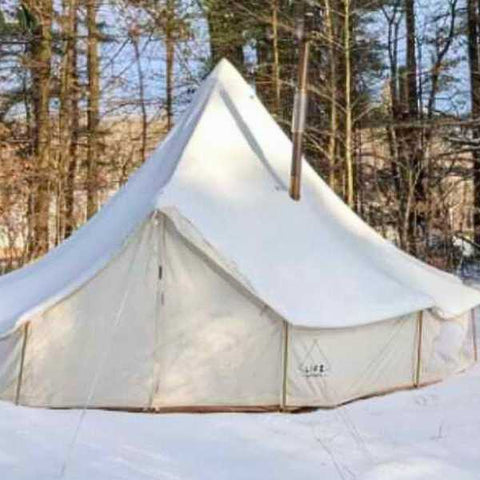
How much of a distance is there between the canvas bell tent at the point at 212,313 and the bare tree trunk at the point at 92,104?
10151 millimetres

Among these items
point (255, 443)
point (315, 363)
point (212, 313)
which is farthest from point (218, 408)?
point (255, 443)

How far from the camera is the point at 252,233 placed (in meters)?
6.91

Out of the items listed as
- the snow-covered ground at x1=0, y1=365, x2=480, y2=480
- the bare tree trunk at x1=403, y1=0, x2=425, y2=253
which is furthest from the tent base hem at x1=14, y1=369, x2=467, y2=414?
the bare tree trunk at x1=403, y1=0, x2=425, y2=253

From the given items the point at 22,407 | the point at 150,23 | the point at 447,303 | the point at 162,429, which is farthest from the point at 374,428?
the point at 150,23

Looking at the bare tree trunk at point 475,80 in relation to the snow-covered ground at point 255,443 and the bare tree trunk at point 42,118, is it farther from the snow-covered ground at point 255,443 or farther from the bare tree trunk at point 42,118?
the snow-covered ground at point 255,443

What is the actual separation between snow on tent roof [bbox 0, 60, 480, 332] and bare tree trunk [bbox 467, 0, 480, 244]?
9479 millimetres

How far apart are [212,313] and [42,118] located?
11.4 m

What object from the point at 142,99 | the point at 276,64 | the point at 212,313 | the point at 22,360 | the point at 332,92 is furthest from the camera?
the point at 142,99

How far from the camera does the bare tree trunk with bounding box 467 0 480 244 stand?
17134 millimetres

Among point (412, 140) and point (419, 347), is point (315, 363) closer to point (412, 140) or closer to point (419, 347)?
point (419, 347)

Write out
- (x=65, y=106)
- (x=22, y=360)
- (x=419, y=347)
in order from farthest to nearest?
1. (x=65, y=106)
2. (x=419, y=347)
3. (x=22, y=360)

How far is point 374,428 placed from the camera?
5766 mm

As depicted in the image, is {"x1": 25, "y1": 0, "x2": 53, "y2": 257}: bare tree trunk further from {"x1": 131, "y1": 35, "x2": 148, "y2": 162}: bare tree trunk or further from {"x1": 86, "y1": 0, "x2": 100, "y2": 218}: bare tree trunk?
{"x1": 131, "y1": 35, "x2": 148, "y2": 162}: bare tree trunk

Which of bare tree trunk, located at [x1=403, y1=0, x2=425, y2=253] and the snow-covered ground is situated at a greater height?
bare tree trunk, located at [x1=403, y1=0, x2=425, y2=253]
